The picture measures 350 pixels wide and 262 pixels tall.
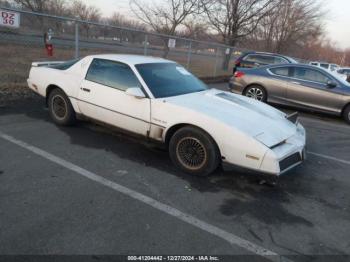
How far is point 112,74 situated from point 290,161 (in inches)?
113

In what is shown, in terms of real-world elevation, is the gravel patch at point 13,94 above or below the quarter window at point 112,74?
below

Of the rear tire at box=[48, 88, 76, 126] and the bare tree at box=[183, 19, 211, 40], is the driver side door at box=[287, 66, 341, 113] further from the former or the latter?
the bare tree at box=[183, 19, 211, 40]

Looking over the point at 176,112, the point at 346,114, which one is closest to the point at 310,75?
the point at 346,114

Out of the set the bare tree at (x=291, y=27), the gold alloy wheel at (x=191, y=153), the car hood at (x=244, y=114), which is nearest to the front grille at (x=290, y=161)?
the car hood at (x=244, y=114)

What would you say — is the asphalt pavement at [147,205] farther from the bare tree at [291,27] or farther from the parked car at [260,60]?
the bare tree at [291,27]

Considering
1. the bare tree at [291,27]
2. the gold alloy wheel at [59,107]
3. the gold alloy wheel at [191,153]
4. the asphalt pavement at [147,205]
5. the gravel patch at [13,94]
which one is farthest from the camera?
the bare tree at [291,27]

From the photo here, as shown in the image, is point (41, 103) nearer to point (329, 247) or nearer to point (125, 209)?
point (125, 209)

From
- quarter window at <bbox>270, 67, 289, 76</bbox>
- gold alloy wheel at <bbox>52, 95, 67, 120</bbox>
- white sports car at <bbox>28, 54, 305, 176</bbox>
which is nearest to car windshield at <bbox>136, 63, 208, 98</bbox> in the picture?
white sports car at <bbox>28, 54, 305, 176</bbox>

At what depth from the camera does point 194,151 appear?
13.3ft

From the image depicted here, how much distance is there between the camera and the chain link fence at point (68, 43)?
363 inches

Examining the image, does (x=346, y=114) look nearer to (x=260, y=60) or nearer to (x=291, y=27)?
(x=260, y=60)

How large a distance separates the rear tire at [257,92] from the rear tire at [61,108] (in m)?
5.92

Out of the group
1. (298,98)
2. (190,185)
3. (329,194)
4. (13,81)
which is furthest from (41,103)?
(298,98)

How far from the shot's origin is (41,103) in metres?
7.13
